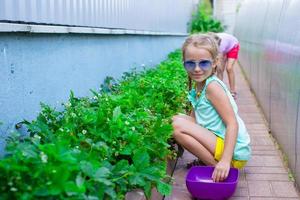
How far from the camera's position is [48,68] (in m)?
3.55

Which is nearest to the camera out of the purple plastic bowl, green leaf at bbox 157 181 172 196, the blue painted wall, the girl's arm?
green leaf at bbox 157 181 172 196

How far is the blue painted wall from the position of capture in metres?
2.83

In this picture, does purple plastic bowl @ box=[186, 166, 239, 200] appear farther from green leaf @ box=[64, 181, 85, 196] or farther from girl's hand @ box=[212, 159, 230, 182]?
green leaf @ box=[64, 181, 85, 196]

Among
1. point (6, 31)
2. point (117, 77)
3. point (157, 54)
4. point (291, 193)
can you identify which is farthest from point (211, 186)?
point (157, 54)

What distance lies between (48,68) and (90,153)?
4.59 ft

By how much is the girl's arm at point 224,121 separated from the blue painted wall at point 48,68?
1240mm

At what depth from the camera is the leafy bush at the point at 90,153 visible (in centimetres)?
182

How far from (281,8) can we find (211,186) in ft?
9.38

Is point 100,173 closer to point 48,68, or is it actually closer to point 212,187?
point 212,187

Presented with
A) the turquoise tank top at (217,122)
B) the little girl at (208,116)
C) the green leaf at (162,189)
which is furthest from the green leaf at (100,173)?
the turquoise tank top at (217,122)

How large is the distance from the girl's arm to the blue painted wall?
48.8 inches

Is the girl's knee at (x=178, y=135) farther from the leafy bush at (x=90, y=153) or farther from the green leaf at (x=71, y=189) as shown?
the green leaf at (x=71, y=189)

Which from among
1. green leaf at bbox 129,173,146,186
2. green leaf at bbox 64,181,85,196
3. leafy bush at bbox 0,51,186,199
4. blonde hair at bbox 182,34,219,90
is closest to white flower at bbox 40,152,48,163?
leafy bush at bbox 0,51,186,199

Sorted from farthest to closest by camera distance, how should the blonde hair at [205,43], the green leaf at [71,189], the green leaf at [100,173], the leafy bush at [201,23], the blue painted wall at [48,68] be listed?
the leafy bush at [201,23], the blonde hair at [205,43], the blue painted wall at [48,68], the green leaf at [100,173], the green leaf at [71,189]
